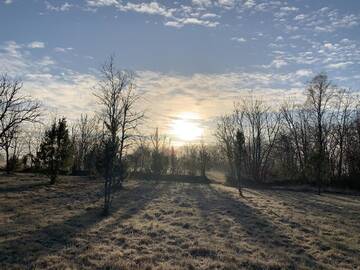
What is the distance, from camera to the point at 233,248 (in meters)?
10.8

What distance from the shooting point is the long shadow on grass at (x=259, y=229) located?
1006 cm

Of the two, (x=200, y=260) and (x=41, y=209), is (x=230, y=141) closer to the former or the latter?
(x=41, y=209)

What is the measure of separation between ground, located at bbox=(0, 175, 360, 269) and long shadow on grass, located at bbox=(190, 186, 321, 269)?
4 centimetres

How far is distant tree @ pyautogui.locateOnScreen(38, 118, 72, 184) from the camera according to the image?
2797cm

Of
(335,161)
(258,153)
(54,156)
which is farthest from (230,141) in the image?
(54,156)

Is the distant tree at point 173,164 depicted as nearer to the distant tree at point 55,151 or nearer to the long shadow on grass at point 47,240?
the distant tree at point 55,151

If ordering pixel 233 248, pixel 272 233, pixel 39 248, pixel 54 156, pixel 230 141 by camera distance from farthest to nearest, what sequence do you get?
pixel 230 141
pixel 54 156
pixel 272 233
pixel 233 248
pixel 39 248

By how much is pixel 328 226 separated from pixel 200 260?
25.8 ft

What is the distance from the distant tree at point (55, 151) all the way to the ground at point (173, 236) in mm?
8308

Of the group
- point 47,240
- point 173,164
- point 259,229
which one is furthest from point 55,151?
point 173,164

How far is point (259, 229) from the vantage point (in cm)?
1364

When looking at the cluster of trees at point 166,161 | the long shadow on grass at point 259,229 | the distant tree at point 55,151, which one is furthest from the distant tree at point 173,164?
the long shadow on grass at point 259,229

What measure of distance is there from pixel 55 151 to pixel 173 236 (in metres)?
19.3

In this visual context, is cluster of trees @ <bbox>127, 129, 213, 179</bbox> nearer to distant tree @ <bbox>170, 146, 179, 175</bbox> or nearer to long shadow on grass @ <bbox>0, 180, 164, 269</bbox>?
distant tree @ <bbox>170, 146, 179, 175</bbox>
